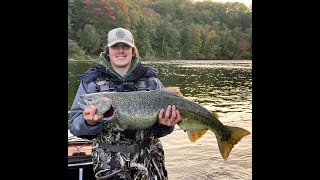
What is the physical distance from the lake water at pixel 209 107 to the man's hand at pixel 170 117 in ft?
19.8

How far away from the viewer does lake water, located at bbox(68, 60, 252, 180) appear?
359 inches

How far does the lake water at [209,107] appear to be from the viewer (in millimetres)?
9125

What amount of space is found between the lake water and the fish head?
6.21 metres

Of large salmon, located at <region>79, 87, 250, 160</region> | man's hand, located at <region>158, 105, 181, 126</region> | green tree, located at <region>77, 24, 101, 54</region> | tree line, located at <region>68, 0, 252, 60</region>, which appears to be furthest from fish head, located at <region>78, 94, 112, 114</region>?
tree line, located at <region>68, 0, 252, 60</region>

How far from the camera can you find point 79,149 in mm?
3945

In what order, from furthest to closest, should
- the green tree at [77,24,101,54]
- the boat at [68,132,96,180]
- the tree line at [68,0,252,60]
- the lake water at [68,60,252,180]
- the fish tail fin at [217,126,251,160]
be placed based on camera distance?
the tree line at [68,0,252,60] → the green tree at [77,24,101,54] → the lake water at [68,60,252,180] → the boat at [68,132,96,180] → the fish tail fin at [217,126,251,160]

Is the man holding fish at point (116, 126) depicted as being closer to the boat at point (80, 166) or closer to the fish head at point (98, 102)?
the fish head at point (98, 102)

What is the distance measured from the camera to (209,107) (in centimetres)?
1925

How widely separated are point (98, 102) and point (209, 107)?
1713 cm

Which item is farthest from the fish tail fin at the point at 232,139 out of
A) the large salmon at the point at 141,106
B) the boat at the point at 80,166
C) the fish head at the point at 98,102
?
the boat at the point at 80,166

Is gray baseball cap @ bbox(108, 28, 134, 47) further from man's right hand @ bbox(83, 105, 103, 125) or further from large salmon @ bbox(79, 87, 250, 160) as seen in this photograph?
man's right hand @ bbox(83, 105, 103, 125)

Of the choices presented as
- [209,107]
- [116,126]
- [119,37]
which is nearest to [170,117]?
[116,126]
